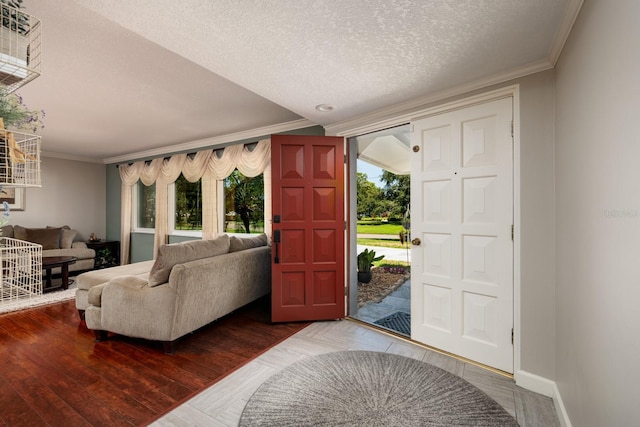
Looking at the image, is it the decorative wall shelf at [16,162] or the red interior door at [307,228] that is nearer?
the decorative wall shelf at [16,162]

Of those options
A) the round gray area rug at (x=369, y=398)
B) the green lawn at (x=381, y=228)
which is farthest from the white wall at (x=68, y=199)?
the round gray area rug at (x=369, y=398)

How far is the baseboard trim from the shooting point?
1.73 meters

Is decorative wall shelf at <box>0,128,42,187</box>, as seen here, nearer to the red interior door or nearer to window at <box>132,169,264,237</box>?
the red interior door

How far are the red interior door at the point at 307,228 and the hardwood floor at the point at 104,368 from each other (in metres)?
0.31

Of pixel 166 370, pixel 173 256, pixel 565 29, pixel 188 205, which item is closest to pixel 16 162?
pixel 173 256

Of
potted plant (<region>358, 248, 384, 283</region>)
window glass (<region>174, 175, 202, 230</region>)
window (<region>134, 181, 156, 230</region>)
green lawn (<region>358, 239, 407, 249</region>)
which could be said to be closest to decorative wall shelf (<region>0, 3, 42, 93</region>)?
potted plant (<region>358, 248, 384, 283</region>)

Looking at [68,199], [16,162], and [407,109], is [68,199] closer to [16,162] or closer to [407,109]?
[16,162]

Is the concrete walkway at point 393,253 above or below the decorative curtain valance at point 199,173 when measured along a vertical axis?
below

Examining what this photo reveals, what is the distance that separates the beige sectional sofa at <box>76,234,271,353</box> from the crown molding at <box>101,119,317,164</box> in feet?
6.35

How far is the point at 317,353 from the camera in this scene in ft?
7.82

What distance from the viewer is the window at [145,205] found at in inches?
230

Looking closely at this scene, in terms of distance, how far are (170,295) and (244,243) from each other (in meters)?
1.15

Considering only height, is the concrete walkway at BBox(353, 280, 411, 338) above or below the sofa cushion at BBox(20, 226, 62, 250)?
below

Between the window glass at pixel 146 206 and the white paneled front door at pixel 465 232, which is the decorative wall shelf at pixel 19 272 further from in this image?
the window glass at pixel 146 206
